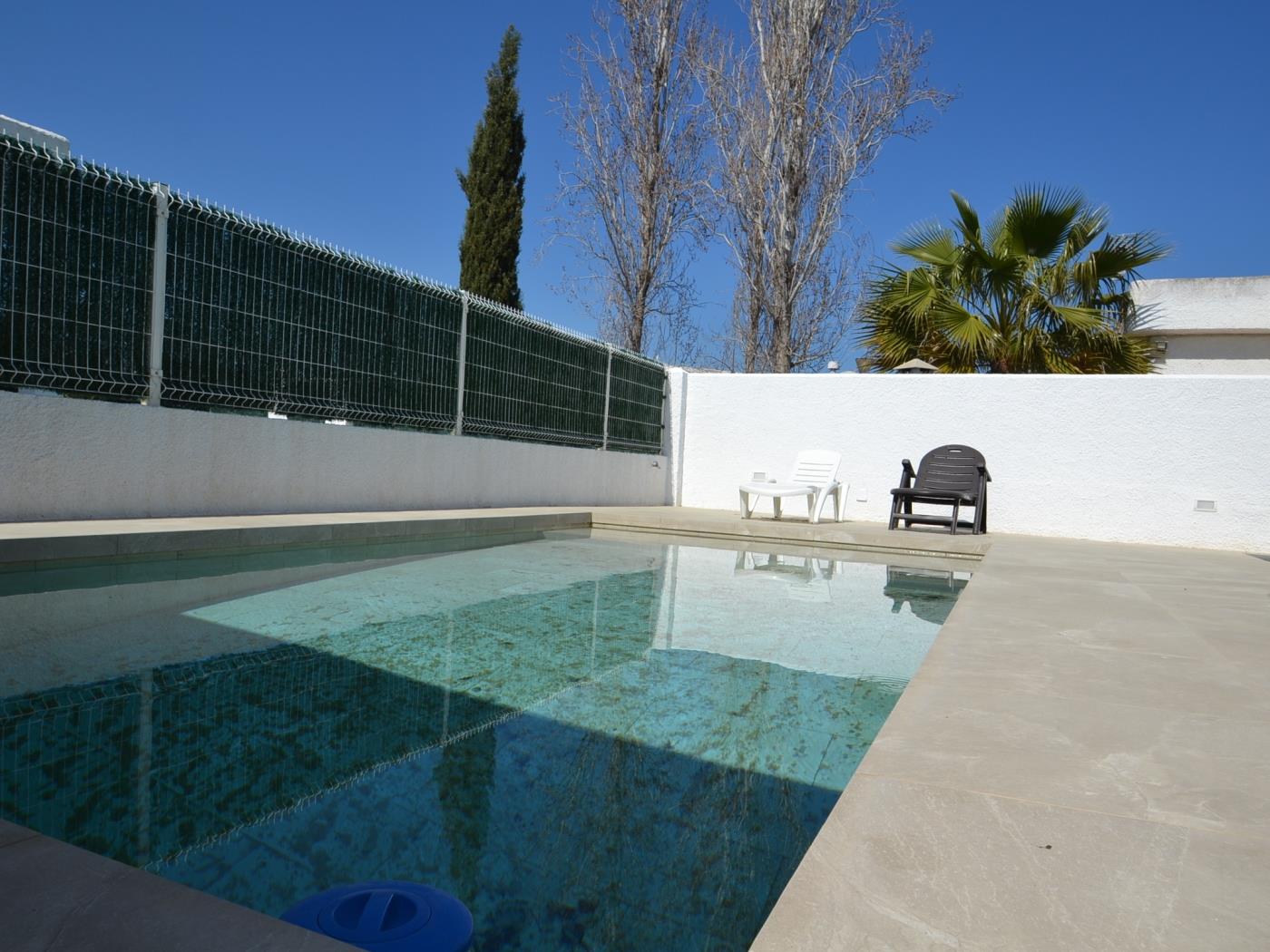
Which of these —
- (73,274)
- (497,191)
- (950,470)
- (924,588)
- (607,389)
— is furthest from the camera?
(497,191)

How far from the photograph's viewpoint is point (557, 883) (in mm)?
1558

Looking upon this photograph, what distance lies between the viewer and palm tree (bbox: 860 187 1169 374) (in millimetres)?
Answer: 11148

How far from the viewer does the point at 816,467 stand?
10.2 m

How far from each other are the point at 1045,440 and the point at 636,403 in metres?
5.18

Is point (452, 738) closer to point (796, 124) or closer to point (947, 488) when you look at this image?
point (947, 488)

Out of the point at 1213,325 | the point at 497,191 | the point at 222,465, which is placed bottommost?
the point at 222,465

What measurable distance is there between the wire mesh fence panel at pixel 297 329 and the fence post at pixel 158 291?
0.19 ft

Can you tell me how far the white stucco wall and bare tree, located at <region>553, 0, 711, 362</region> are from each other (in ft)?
32.7

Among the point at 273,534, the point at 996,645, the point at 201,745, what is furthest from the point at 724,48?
the point at 201,745

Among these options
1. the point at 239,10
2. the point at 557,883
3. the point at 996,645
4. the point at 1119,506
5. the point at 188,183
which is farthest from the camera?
the point at 239,10

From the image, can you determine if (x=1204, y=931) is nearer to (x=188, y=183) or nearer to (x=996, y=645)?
(x=996, y=645)

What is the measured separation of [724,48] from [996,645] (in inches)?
559

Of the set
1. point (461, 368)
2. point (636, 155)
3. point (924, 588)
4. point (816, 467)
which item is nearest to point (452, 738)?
point (924, 588)

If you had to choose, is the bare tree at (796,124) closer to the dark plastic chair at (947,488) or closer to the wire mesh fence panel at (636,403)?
the wire mesh fence panel at (636,403)
